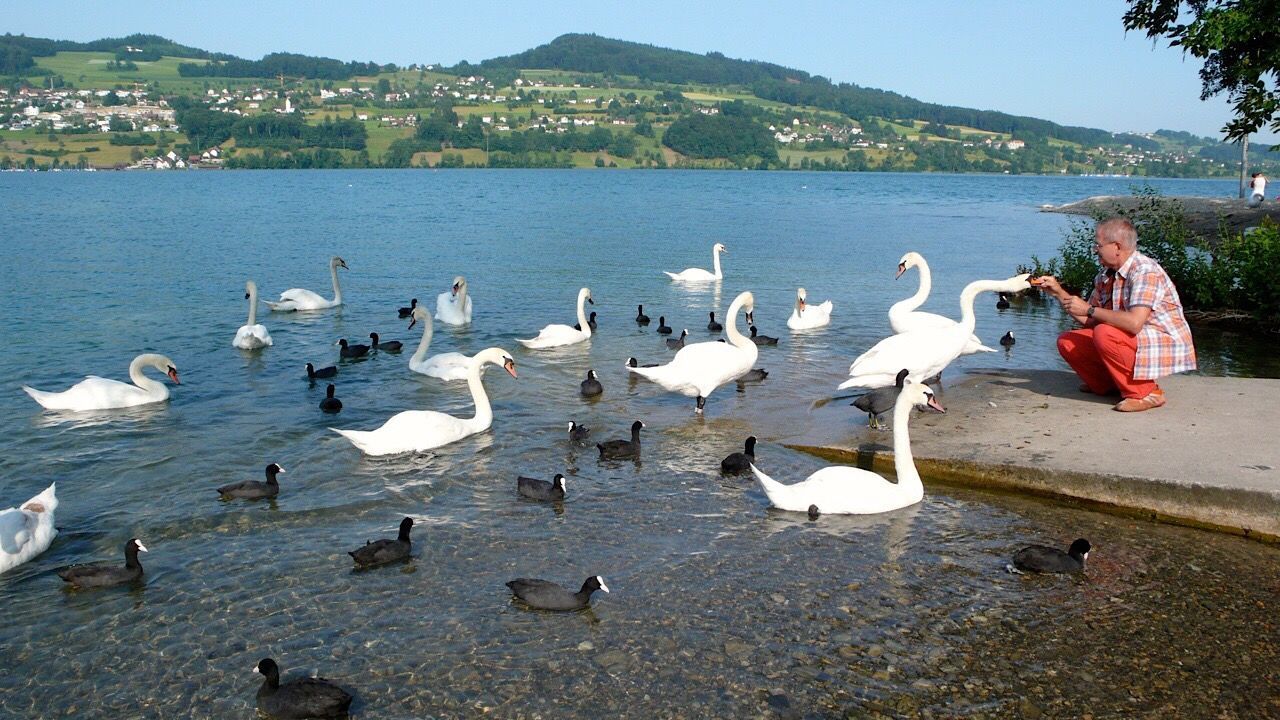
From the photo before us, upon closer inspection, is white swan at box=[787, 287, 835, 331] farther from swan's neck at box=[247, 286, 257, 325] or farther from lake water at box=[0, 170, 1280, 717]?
swan's neck at box=[247, 286, 257, 325]

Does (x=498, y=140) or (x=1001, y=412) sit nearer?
(x=1001, y=412)

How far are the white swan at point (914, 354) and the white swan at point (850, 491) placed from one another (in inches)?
95.1

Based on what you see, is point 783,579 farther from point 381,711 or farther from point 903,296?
point 903,296

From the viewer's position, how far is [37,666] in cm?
644

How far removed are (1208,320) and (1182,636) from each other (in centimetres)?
1343

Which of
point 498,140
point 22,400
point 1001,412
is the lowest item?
point 22,400

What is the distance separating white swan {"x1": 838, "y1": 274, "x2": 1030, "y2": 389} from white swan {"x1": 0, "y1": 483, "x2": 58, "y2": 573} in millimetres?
7978

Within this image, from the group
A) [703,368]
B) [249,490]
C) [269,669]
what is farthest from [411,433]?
[269,669]

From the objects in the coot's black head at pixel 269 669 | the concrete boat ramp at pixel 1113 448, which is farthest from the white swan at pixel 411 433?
the coot's black head at pixel 269 669

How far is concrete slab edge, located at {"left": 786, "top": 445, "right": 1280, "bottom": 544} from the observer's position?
7.87m

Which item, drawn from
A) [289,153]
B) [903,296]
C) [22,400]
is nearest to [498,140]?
[289,153]

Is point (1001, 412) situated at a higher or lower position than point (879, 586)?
higher

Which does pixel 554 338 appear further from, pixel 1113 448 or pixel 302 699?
pixel 302 699

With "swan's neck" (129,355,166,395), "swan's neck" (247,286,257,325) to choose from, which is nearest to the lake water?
"swan's neck" (129,355,166,395)
